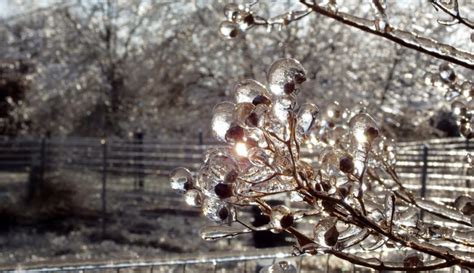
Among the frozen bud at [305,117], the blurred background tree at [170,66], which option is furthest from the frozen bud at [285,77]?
the blurred background tree at [170,66]

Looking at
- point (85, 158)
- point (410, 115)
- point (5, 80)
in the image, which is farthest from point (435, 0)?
point (5, 80)

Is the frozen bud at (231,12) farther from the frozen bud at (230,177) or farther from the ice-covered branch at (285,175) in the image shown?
the frozen bud at (230,177)

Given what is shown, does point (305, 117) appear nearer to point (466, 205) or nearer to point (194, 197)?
point (194, 197)

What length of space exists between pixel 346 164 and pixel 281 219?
20 centimetres

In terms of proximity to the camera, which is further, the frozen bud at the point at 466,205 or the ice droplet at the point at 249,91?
the frozen bud at the point at 466,205

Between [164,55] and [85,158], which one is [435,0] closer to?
[85,158]

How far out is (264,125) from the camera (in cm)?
190

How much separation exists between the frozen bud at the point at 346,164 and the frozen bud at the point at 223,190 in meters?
0.27

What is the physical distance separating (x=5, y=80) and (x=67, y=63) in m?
5.21

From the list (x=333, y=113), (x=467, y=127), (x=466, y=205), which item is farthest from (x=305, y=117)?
(x=333, y=113)

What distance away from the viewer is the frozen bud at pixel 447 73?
120 inches

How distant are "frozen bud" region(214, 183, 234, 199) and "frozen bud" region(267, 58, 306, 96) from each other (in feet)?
0.78

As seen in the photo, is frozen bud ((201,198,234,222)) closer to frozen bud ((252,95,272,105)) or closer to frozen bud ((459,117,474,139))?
frozen bud ((252,95,272,105))

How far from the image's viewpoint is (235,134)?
185 cm
